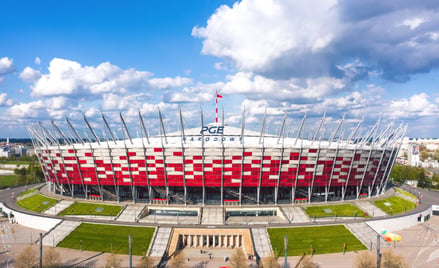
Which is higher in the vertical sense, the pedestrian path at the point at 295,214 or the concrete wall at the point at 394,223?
the pedestrian path at the point at 295,214

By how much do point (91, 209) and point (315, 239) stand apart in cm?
4879

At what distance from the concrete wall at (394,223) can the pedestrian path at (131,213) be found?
4923cm

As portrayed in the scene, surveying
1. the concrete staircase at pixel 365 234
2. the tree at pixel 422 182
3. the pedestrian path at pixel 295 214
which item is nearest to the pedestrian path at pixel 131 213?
the pedestrian path at pixel 295 214

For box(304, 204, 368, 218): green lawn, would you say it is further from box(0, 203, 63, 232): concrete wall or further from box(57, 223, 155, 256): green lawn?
box(0, 203, 63, 232): concrete wall

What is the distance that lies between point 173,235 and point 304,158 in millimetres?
33496

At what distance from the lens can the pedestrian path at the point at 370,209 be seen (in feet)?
218

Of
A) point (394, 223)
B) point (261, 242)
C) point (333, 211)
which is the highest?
point (333, 211)

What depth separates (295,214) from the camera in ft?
211

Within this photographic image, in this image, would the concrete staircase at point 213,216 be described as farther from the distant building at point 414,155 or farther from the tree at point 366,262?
the distant building at point 414,155

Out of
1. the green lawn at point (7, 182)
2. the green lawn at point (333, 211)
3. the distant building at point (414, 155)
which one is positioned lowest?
the green lawn at point (7, 182)

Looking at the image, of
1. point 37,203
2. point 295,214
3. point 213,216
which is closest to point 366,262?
point 295,214

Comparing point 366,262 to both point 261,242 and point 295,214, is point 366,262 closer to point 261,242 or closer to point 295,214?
point 261,242

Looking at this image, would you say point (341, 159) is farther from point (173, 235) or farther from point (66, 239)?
point (66, 239)

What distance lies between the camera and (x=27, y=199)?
7719 centimetres
